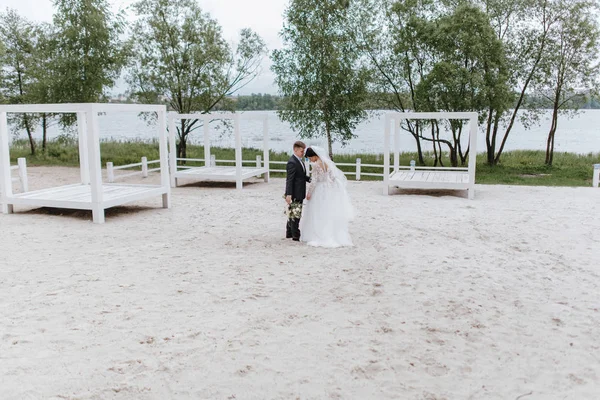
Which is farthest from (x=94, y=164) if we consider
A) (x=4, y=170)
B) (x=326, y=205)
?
(x=326, y=205)

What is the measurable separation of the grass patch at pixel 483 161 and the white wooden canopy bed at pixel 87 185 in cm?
967

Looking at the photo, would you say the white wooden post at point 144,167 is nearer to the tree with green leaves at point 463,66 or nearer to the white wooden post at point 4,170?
the white wooden post at point 4,170

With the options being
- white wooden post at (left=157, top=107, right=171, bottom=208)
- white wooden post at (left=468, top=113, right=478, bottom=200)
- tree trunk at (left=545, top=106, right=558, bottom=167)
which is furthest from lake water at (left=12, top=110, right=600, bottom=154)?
white wooden post at (left=157, top=107, right=171, bottom=208)

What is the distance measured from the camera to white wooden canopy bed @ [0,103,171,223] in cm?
1120

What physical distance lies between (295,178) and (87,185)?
22.8 ft

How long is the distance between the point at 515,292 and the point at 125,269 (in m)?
5.34

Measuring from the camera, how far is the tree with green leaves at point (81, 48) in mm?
20656

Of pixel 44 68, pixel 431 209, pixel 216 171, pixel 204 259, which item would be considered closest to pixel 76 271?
pixel 204 259

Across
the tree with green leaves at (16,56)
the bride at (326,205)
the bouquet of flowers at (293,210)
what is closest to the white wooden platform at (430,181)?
the bride at (326,205)

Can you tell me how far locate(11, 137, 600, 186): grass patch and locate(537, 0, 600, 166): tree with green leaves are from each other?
1.74 metres

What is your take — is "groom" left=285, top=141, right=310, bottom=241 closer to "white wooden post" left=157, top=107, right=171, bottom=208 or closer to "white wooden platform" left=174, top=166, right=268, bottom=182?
"white wooden post" left=157, top=107, right=171, bottom=208

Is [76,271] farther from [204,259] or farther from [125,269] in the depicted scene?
[204,259]

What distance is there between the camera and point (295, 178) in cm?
954

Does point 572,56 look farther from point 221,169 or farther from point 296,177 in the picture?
point 296,177
